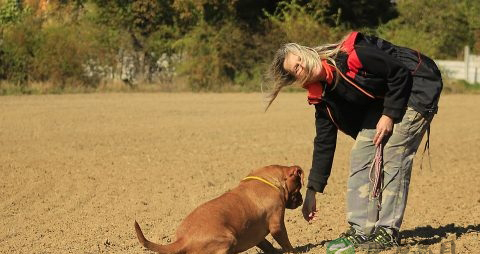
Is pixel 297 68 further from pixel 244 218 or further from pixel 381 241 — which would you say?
pixel 381 241

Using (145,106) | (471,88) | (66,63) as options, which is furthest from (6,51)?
(471,88)

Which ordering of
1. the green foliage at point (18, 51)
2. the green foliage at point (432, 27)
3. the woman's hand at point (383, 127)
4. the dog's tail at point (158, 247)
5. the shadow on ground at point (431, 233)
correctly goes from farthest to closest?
the green foliage at point (432, 27) < the green foliage at point (18, 51) < the shadow on ground at point (431, 233) < the woman's hand at point (383, 127) < the dog's tail at point (158, 247)

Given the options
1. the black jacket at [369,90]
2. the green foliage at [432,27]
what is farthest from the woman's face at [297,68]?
the green foliage at [432,27]

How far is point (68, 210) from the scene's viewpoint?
9.06m

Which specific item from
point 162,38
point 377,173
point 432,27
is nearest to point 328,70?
point 377,173

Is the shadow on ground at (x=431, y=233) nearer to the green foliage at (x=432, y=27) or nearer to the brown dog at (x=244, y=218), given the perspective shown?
the brown dog at (x=244, y=218)

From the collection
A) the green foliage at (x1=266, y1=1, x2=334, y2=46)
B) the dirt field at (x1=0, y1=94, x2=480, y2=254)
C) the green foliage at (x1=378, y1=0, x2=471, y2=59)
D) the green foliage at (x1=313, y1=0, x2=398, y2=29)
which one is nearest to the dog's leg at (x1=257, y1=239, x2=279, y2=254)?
the dirt field at (x1=0, y1=94, x2=480, y2=254)

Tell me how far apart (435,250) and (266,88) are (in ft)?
5.96

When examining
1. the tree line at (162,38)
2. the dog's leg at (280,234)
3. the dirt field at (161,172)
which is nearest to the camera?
the dog's leg at (280,234)

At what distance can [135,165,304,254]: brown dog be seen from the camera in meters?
5.60

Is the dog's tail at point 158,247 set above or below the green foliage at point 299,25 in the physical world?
below

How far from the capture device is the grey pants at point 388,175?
636 centimetres

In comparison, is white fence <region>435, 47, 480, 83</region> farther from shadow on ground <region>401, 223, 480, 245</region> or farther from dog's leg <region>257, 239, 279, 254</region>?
dog's leg <region>257, 239, 279, 254</region>

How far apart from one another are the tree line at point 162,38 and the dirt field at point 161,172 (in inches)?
332
